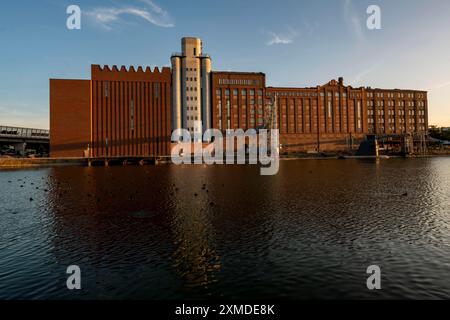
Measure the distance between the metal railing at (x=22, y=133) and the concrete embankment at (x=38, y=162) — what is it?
29.8m

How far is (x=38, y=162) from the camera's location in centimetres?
11288

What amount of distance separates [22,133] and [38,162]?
40966mm

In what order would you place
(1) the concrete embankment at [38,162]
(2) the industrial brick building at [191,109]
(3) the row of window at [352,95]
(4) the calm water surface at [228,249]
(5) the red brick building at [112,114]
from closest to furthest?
(4) the calm water surface at [228,249], (1) the concrete embankment at [38,162], (5) the red brick building at [112,114], (2) the industrial brick building at [191,109], (3) the row of window at [352,95]

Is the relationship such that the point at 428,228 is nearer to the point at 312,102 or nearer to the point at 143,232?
the point at 143,232

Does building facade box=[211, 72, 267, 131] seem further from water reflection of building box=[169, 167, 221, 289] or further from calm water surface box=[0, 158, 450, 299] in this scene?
water reflection of building box=[169, 167, 221, 289]

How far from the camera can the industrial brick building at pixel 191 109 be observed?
121625 millimetres

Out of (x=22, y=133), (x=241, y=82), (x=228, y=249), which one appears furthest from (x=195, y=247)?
(x=22, y=133)

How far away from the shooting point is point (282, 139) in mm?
146875

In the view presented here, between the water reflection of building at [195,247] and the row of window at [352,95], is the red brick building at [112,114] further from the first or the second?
the water reflection of building at [195,247]

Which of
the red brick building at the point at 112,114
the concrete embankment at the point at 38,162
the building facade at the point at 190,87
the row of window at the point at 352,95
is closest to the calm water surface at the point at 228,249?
the concrete embankment at the point at 38,162

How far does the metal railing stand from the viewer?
133 meters

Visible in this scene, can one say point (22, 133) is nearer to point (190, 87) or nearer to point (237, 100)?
point (190, 87)
